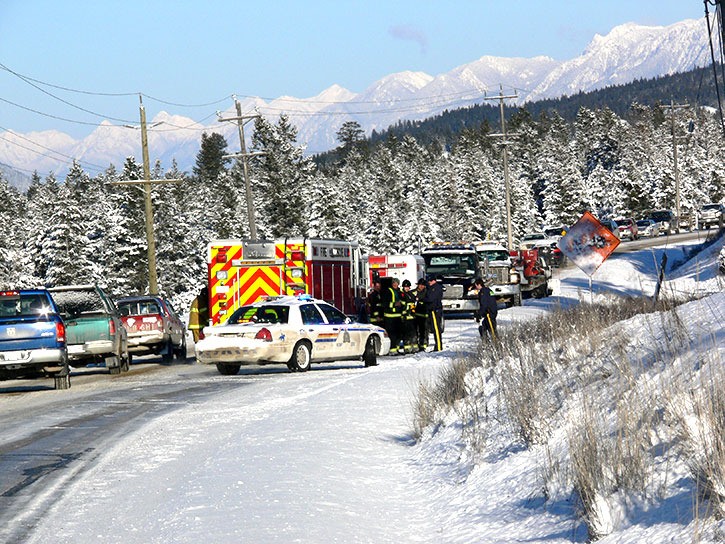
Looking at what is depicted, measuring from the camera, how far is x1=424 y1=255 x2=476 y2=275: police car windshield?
127 feet

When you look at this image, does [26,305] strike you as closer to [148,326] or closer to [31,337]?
[31,337]

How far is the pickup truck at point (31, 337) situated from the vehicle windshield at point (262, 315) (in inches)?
147

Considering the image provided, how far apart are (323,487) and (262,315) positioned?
13822mm

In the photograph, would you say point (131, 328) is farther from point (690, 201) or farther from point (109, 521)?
point (690, 201)

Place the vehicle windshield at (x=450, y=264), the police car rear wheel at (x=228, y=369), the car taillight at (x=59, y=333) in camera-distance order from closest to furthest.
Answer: the car taillight at (x=59, y=333), the police car rear wheel at (x=228, y=369), the vehicle windshield at (x=450, y=264)

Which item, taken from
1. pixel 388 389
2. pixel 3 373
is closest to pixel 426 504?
pixel 388 389

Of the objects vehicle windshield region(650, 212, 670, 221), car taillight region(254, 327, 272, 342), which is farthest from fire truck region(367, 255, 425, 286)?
vehicle windshield region(650, 212, 670, 221)

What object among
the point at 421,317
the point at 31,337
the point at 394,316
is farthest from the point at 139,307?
the point at 31,337

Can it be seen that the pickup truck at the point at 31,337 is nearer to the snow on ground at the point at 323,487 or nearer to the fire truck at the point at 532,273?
the snow on ground at the point at 323,487

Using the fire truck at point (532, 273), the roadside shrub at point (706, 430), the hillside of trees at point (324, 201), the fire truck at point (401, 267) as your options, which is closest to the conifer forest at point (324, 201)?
the hillside of trees at point (324, 201)

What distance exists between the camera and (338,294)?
30141mm

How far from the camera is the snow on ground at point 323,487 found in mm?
7113

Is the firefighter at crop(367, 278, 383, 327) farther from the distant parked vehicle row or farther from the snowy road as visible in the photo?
the snowy road

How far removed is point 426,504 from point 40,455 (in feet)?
16.2
